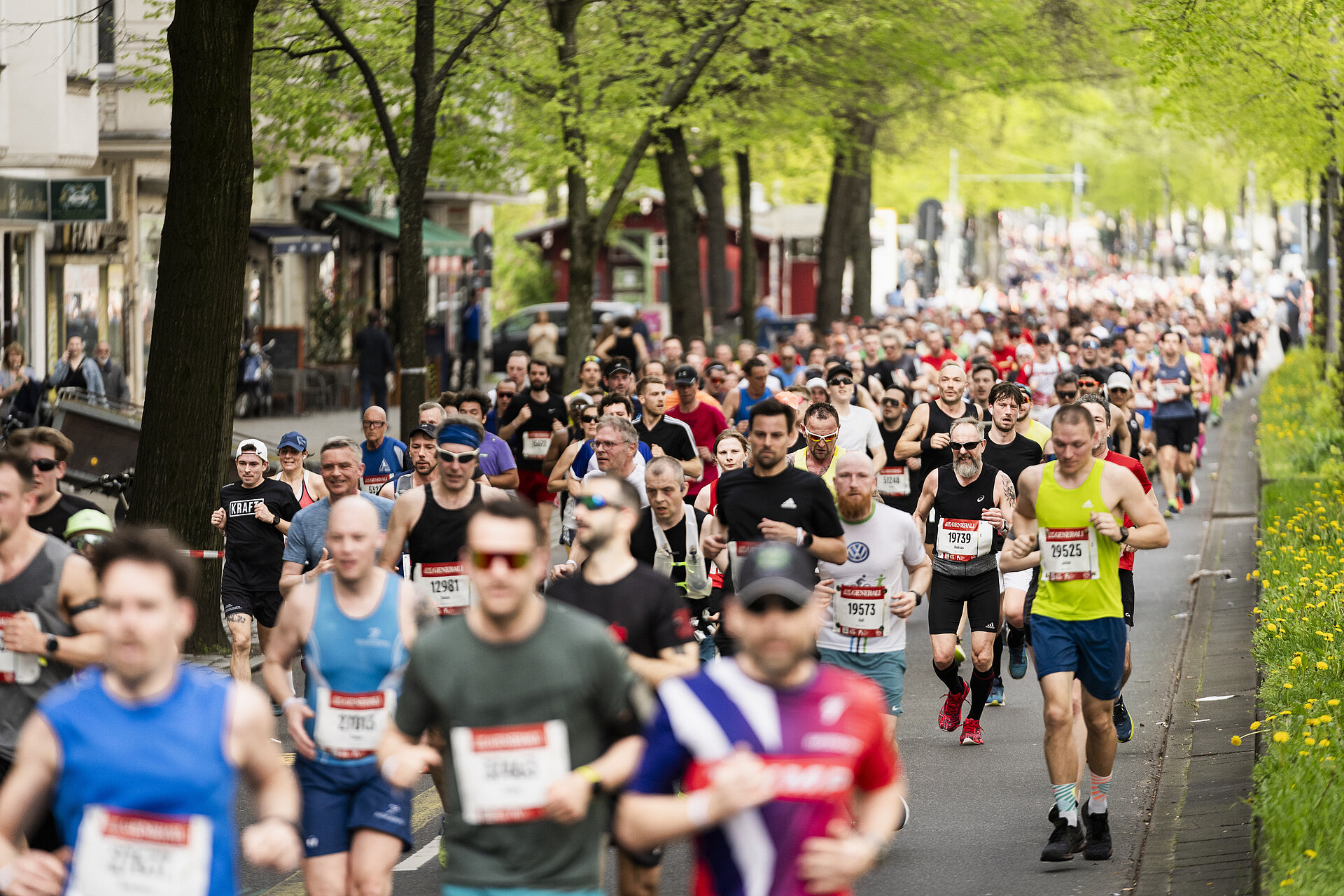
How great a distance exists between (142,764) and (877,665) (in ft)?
14.8

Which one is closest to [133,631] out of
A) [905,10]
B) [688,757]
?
[688,757]

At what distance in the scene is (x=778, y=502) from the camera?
809 centimetres

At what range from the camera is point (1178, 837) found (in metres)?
8.32

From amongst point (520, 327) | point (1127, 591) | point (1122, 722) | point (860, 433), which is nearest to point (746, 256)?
point (520, 327)

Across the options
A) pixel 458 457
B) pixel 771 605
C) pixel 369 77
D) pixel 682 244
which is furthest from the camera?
pixel 682 244

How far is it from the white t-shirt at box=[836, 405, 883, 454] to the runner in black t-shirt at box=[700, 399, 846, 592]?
502 centimetres

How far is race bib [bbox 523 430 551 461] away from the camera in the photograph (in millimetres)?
15664

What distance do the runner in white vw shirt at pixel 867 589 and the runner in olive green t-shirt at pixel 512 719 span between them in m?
3.50

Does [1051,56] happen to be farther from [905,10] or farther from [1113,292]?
[1113,292]

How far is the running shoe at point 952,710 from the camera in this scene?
34.6 ft

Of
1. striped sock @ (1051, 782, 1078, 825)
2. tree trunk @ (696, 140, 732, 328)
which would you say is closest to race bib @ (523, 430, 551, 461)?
striped sock @ (1051, 782, 1078, 825)

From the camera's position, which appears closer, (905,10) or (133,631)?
(133,631)

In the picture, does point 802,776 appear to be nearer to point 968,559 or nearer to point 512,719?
point 512,719

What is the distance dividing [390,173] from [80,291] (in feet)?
16.1
